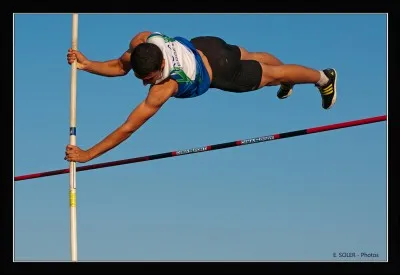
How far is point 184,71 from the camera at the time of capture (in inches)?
343

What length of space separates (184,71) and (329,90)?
97.0 inches

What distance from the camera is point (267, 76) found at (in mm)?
9398

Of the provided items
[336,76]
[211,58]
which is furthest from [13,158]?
[336,76]

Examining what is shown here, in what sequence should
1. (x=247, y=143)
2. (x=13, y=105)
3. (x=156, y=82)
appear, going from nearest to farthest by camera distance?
1. (x=156, y=82)
2. (x=13, y=105)
3. (x=247, y=143)

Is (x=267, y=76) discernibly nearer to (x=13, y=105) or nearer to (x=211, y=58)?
(x=211, y=58)

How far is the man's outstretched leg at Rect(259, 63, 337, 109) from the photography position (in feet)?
30.9

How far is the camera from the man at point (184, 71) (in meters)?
8.52

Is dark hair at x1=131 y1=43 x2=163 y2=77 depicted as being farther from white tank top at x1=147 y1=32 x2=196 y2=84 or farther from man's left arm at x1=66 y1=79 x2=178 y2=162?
man's left arm at x1=66 y1=79 x2=178 y2=162

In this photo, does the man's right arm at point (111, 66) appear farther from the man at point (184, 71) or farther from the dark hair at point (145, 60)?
the dark hair at point (145, 60)

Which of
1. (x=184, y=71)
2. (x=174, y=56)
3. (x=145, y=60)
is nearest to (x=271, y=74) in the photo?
(x=184, y=71)

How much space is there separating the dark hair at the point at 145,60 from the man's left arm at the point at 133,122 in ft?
1.02

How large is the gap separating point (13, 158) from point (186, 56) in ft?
7.76

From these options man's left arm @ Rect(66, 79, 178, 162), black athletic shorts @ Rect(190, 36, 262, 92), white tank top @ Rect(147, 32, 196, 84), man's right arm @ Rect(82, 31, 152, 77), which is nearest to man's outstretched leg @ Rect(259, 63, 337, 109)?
black athletic shorts @ Rect(190, 36, 262, 92)

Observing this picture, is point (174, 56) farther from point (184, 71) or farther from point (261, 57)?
point (261, 57)
